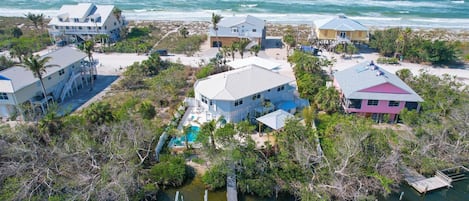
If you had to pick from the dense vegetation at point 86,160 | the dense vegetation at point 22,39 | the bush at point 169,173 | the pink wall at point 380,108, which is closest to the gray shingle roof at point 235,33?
the pink wall at point 380,108

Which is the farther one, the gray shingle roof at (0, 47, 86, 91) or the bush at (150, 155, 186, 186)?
the gray shingle roof at (0, 47, 86, 91)

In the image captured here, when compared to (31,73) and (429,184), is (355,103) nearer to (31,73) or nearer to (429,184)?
(429,184)

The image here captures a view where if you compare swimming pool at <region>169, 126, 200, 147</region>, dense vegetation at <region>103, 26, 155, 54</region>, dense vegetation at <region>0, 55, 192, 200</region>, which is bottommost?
swimming pool at <region>169, 126, 200, 147</region>

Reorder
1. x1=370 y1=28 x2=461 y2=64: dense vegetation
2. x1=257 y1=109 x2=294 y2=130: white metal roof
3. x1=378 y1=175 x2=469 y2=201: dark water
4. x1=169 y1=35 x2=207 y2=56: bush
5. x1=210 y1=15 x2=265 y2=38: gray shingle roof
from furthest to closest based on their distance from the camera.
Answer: x1=210 y1=15 x2=265 y2=38: gray shingle roof < x1=169 y1=35 x2=207 y2=56: bush < x1=370 y1=28 x2=461 y2=64: dense vegetation < x1=257 y1=109 x2=294 y2=130: white metal roof < x1=378 y1=175 x2=469 y2=201: dark water

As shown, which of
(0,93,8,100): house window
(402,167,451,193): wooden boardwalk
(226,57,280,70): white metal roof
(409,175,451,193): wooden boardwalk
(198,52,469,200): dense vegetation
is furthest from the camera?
(226,57,280,70): white metal roof

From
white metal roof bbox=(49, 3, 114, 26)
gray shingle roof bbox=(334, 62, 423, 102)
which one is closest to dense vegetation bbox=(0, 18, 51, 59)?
white metal roof bbox=(49, 3, 114, 26)

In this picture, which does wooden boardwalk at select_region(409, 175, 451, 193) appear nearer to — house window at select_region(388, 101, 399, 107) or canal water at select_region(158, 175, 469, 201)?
canal water at select_region(158, 175, 469, 201)

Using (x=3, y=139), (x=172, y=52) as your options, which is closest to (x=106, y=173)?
(x=3, y=139)

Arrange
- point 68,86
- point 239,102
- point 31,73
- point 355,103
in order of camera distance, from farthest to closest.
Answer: point 68,86 → point 31,73 → point 355,103 → point 239,102

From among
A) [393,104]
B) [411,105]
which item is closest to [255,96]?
[393,104]
